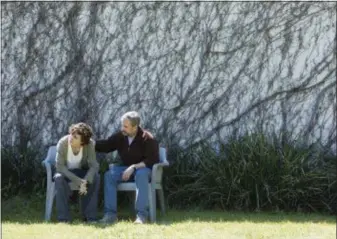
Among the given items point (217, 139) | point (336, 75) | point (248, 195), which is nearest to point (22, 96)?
point (217, 139)

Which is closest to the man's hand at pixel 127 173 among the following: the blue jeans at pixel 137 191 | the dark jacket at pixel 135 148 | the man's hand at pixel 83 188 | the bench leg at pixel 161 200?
the blue jeans at pixel 137 191

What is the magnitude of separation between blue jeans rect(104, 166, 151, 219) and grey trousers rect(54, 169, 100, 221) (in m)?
0.11

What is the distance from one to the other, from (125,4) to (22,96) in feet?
5.21

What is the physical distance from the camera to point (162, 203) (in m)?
7.00

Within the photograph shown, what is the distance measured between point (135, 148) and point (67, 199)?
0.83 metres

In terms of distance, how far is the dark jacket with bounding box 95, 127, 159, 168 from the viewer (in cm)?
675

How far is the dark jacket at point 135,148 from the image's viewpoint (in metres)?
6.75

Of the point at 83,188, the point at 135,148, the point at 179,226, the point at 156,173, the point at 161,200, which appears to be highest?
the point at 135,148

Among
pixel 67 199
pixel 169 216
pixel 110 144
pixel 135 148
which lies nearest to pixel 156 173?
pixel 135 148

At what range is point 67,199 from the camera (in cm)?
646

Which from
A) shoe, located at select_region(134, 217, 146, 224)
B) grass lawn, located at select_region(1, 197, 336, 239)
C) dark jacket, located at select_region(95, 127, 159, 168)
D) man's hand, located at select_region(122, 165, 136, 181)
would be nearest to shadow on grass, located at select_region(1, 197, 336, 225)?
grass lawn, located at select_region(1, 197, 336, 239)

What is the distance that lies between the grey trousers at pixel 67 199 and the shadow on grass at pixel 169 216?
3.5 inches

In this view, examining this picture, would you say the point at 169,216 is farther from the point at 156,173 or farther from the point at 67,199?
the point at 67,199

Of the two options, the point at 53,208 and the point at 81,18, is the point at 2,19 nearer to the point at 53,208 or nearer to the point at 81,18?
the point at 81,18
